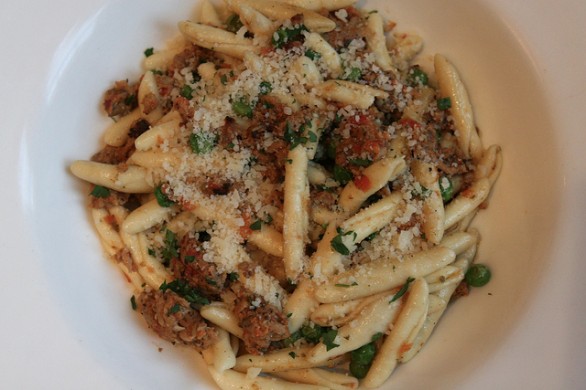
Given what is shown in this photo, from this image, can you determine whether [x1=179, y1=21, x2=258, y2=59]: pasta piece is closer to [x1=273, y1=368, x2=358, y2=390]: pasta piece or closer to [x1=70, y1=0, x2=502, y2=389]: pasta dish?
[x1=70, y1=0, x2=502, y2=389]: pasta dish

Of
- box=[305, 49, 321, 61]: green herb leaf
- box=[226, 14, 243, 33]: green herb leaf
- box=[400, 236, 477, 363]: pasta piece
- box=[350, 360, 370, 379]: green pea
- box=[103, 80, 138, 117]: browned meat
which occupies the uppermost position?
box=[305, 49, 321, 61]: green herb leaf

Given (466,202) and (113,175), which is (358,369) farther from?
(113,175)

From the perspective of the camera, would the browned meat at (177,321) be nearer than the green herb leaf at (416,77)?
Yes

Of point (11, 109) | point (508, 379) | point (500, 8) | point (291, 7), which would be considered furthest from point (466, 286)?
point (11, 109)

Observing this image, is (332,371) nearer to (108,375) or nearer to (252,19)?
(108,375)

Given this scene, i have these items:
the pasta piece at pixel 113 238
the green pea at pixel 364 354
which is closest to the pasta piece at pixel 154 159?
the pasta piece at pixel 113 238

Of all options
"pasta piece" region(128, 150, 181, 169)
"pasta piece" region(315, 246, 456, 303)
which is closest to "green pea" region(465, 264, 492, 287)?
"pasta piece" region(315, 246, 456, 303)

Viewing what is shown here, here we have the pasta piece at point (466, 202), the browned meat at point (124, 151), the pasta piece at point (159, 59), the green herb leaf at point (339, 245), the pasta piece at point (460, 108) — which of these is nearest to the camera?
the green herb leaf at point (339, 245)

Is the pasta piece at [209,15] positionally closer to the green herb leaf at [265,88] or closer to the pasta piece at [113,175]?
the green herb leaf at [265,88]
